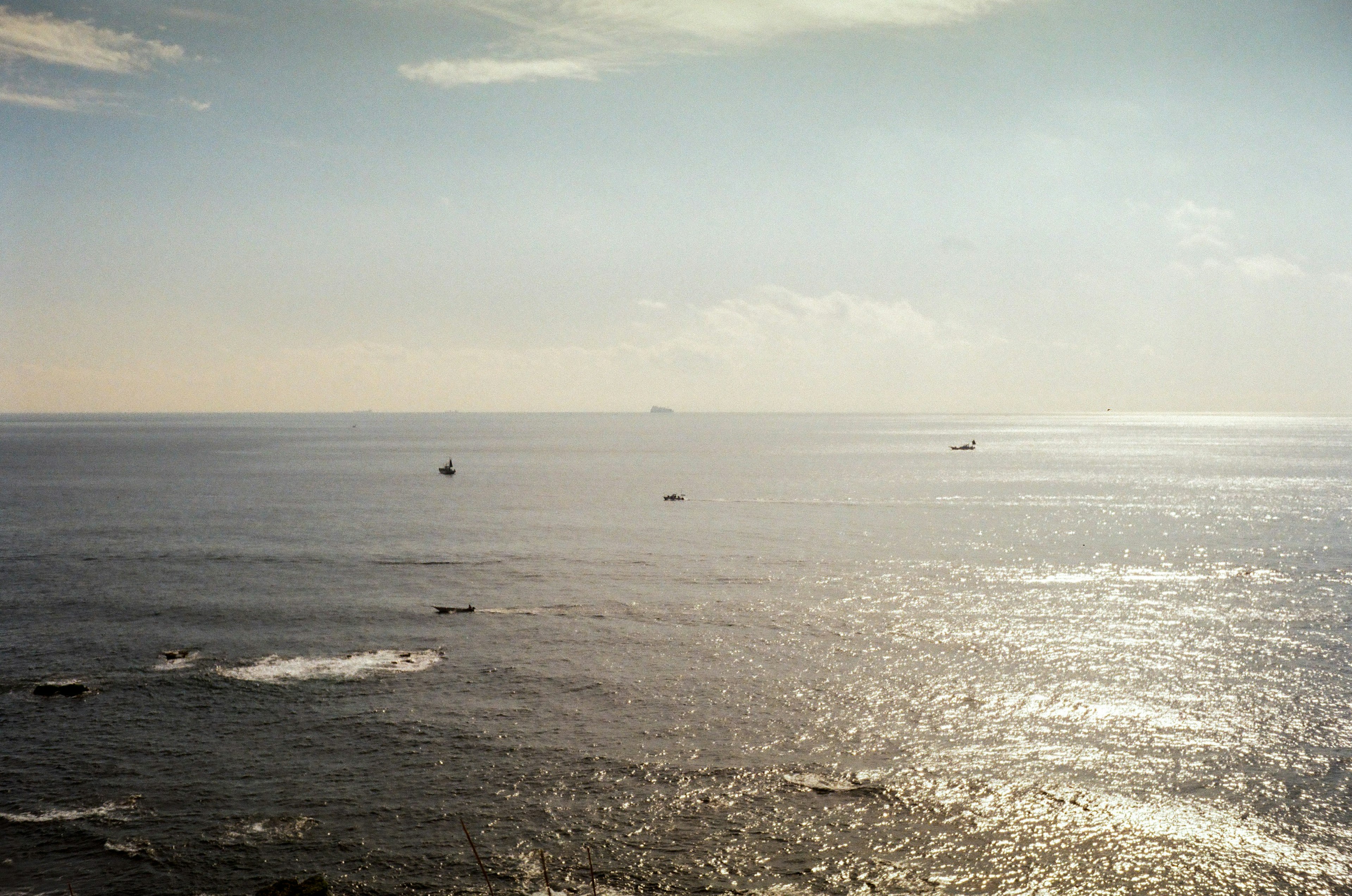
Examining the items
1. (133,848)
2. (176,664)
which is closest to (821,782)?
(133,848)

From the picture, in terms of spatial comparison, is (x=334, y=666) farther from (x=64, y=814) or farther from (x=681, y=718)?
(x=681, y=718)

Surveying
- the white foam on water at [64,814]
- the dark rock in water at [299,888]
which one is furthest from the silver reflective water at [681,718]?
the dark rock in water at [299,888]

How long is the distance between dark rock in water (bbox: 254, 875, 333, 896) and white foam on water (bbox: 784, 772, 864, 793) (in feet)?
66.5

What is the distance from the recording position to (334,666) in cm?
5669

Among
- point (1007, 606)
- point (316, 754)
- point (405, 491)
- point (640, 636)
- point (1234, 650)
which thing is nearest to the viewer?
point (316, 754)

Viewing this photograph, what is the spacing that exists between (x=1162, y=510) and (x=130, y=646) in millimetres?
134534

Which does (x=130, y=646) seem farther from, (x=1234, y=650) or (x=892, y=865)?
(x=1234, y=650)

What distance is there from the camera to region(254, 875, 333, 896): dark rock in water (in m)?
31.2

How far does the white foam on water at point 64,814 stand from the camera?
37188mm

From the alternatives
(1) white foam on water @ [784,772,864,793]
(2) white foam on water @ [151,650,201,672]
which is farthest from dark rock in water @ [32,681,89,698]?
(1) white foam on water @ [784,772,864,793]

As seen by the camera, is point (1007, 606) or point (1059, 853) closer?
point (1059, 853)

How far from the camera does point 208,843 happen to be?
117 ft

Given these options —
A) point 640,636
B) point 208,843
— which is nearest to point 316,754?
point 208,843

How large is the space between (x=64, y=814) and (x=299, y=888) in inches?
559
